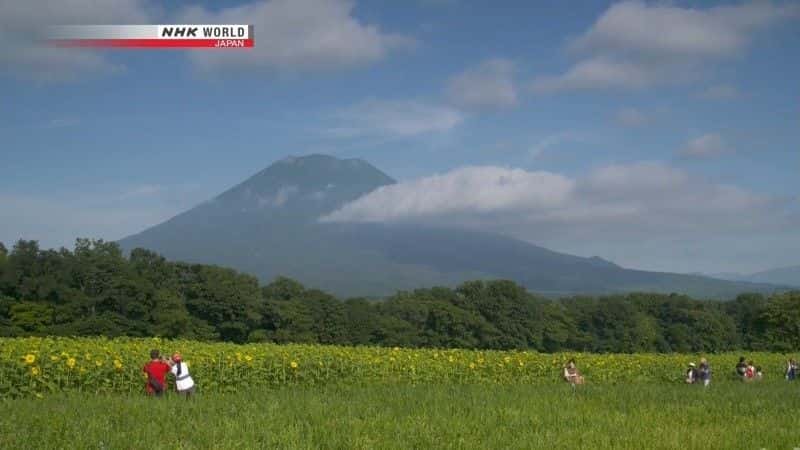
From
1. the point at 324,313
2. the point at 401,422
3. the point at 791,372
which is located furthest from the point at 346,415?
the point at 324,313

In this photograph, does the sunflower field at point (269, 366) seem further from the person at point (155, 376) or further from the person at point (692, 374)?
the person at point (692, 374)

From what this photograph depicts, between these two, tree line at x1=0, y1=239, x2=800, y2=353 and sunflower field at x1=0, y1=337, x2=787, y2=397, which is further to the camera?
tree line at x1=0, y1=239, x2=800, y2=353

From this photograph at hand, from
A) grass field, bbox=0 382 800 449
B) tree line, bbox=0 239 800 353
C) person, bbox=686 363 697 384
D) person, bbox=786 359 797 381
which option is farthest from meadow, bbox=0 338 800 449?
tree line, bbox=0 239 800 353

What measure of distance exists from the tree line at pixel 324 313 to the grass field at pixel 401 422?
175 feet

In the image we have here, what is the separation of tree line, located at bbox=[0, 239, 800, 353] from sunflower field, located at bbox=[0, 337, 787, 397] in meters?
38.0

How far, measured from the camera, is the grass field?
34.6 ft

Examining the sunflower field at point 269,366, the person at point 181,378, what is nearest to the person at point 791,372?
the sunflower field at point 269,366

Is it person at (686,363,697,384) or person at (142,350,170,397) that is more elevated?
person at (142,350,170,397)

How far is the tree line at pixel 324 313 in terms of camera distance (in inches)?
2589

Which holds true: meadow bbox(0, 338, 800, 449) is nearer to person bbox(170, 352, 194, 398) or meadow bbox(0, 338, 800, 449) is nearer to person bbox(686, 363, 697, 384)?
person bbox(170, 352, 194, 398)

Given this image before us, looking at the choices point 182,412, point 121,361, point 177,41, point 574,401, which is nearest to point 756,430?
point 574,401

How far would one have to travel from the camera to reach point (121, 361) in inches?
861

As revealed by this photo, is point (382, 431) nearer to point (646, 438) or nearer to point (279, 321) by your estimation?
point (646, 438)

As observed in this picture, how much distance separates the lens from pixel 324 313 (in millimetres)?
81812
